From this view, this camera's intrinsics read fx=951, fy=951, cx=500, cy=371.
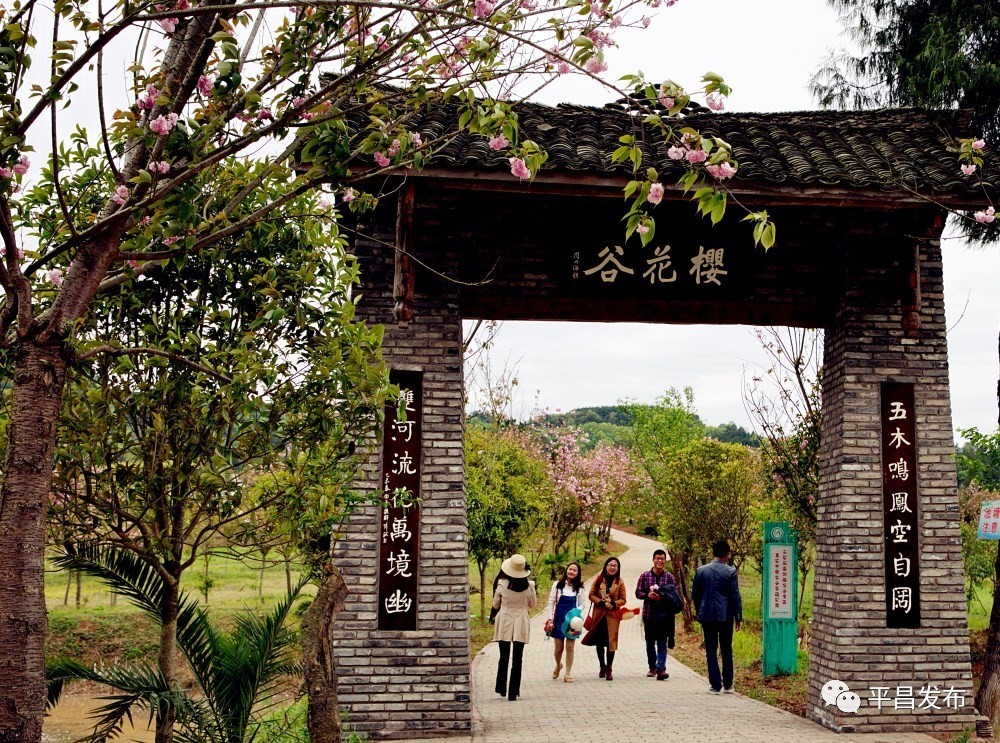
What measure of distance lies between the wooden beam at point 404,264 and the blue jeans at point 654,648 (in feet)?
17.4

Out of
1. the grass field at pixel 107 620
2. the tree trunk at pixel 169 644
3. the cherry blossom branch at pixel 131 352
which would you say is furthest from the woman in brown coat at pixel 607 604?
the cherry blossom branch at pixel 131 352

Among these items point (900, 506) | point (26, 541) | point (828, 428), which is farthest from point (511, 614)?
point (26, 541)

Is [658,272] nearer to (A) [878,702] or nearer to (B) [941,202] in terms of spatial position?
(B) [941,202]

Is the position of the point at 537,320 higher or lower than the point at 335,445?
higher

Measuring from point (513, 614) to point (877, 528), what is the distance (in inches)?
142

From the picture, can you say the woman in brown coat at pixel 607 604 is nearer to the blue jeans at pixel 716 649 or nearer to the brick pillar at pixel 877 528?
the blue jeans at pixel 716 649

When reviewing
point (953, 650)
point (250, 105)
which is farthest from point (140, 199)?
point (953, 650)

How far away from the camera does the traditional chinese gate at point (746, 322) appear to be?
25.3 feet

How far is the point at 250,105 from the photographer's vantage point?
4.18m

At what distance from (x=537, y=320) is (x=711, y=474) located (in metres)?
8.10

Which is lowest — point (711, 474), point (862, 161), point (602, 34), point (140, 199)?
point (711, 474)

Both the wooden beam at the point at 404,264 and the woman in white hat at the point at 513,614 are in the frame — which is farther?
the woman in white hat at the point at 513,614

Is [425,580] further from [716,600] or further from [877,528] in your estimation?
[877,528]

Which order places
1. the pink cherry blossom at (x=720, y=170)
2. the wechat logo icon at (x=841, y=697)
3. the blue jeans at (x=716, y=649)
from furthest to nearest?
1. the blue jeans at (x=716, y=649)
2. the wechat logo icon at (x=841, y=697)
3. the pink cherry blossom at (x=720, y=170)
